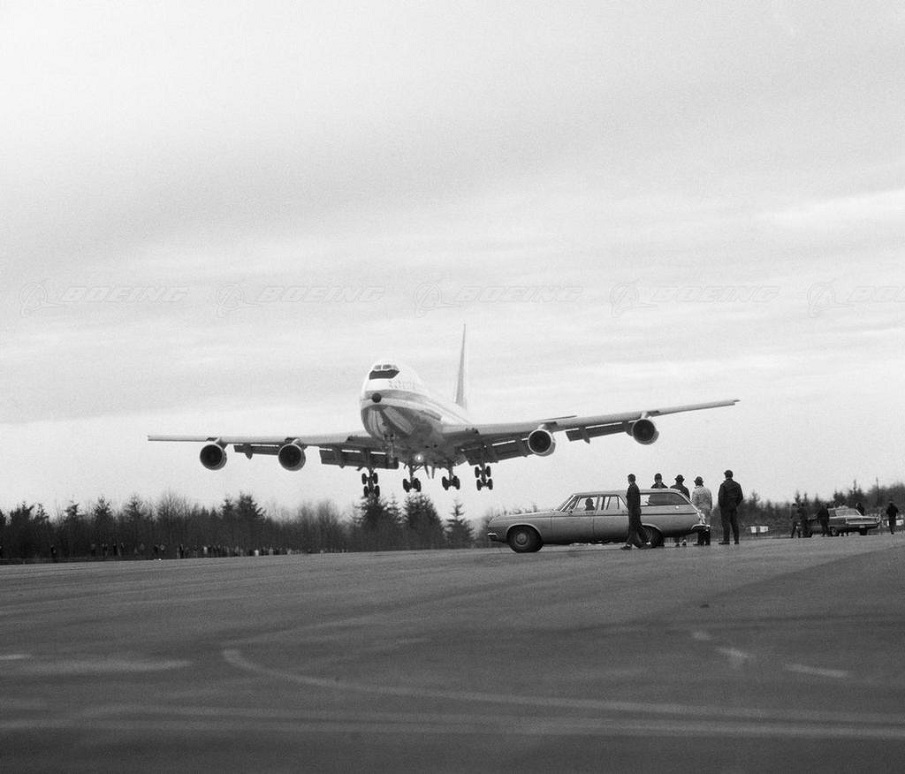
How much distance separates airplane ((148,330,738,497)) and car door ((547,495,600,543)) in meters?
19.8

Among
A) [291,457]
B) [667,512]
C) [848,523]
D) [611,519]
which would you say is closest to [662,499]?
[667,512]

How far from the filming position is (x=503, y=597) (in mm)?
10781

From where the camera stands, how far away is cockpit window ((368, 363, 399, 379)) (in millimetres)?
46406

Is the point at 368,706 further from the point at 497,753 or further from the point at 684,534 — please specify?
the point at 684,534

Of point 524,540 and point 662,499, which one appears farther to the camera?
point 662,499

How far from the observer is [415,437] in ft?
156

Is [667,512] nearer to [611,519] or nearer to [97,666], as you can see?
[611,519]

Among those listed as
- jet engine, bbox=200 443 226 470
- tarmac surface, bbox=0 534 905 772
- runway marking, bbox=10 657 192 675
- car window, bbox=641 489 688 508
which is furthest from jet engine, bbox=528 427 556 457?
runway marking, bbox=10 657 192 675

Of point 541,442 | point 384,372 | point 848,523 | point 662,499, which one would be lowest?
point 848,523

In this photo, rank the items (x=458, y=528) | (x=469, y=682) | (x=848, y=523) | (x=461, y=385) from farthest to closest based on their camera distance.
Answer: (x=458, y=528)
(x=461, y=385)
(x=848, y=523)
(x=469, y=682)

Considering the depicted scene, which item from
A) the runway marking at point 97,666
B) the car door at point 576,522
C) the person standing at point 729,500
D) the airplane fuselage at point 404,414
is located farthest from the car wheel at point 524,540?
the airplane fuselage at point 404,414

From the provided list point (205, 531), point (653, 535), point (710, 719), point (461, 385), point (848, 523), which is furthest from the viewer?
point (205, 531)

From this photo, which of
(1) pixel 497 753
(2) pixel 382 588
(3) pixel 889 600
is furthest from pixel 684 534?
(1) pixel 497 753

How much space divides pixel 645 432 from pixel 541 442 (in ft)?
13.1
